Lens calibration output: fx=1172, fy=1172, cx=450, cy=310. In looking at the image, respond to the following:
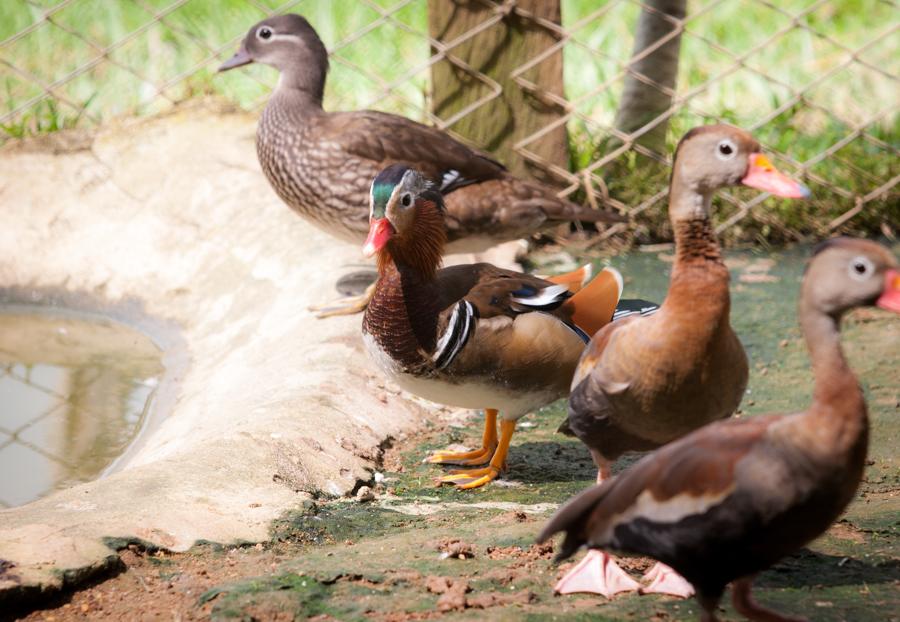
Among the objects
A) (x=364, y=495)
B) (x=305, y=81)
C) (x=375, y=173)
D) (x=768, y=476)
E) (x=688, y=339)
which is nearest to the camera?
(x=768, y=476)

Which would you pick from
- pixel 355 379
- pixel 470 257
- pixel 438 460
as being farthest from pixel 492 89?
pixel 438 460

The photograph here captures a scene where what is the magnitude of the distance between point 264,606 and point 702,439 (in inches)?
39.8

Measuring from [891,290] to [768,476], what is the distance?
1.44ft

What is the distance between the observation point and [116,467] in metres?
4.28

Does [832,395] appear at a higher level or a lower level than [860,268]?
lower

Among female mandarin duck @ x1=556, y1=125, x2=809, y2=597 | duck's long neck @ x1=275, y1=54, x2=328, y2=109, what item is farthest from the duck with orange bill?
duck's long neck @ x1=275, y1=54, x2=328, y2=109

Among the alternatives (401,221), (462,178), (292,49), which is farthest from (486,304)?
(292,49)

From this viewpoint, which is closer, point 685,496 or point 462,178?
point 685,496

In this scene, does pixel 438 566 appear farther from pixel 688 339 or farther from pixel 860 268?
pixel 860 268

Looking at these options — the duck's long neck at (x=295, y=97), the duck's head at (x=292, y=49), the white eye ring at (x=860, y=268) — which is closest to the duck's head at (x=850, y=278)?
the white eye ring at (x=860, y=268)

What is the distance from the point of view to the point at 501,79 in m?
5.93

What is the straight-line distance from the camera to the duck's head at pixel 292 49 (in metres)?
5.38

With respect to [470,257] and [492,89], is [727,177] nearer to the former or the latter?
[470,257]

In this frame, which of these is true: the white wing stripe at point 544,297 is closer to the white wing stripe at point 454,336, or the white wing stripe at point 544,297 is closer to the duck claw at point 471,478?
the white wing stripe at point 454,336
